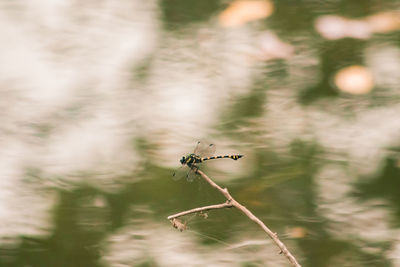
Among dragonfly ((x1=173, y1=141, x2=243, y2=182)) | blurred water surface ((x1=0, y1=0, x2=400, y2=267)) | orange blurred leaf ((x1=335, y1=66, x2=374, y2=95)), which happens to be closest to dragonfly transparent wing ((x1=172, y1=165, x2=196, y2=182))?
dragonfly ((x1=173, y1=141, x2=243, y2=182))

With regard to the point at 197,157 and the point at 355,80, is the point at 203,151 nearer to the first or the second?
the point at 197,157

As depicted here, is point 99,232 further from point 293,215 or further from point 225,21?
point 225,21

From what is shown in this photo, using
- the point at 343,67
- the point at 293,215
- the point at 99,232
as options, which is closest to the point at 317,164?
Answer: the point at 293,215

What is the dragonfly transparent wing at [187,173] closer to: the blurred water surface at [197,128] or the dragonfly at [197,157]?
the dragonfly at [197,157]

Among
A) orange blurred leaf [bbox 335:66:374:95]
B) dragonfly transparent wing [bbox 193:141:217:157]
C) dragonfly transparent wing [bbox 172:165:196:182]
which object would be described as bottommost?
dragonfly transparent wing [bbox 172:165:196:182]

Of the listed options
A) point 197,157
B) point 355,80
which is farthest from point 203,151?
point 355,80

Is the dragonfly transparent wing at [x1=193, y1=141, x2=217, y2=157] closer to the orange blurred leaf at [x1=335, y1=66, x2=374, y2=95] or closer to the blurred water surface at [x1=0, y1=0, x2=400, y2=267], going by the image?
the blurred water surface at [x1=0, y1=0, x2=400, y2=267]
